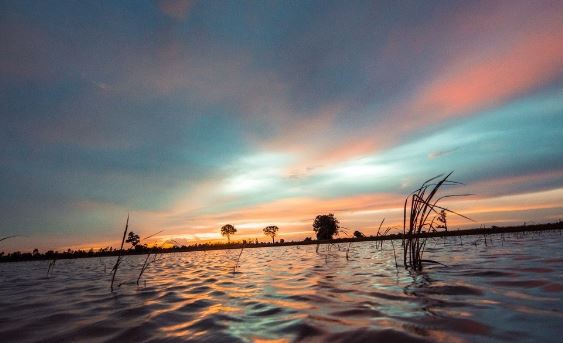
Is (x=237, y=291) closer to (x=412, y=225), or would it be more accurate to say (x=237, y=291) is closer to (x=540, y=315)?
(x=412, y=225)

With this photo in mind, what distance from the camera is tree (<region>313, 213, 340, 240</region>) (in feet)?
360

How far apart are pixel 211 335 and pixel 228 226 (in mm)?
143696

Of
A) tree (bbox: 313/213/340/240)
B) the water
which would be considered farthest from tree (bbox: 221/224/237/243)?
the water

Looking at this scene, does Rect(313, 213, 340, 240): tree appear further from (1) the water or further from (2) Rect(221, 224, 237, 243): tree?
(1) the water

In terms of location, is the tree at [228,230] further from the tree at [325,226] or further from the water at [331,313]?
the water at [331,313]

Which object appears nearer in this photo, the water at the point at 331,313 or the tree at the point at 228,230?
the water at the point at 331,313

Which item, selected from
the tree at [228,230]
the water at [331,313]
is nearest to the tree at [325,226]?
the tree at [228,230]

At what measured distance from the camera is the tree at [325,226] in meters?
110

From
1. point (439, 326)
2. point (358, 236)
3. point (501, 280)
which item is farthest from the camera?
point (358, 236)

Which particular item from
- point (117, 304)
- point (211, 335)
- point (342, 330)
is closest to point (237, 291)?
point (117, 304)

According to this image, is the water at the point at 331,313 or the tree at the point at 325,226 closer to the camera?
the water at the point at 331,313

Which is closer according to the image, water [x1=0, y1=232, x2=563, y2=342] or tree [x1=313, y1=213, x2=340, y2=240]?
water [x1=0, y1=232, x2=563, y2=342]

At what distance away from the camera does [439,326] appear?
10.7ft

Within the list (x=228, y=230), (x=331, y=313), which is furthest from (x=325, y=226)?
(x=331, y=313)
